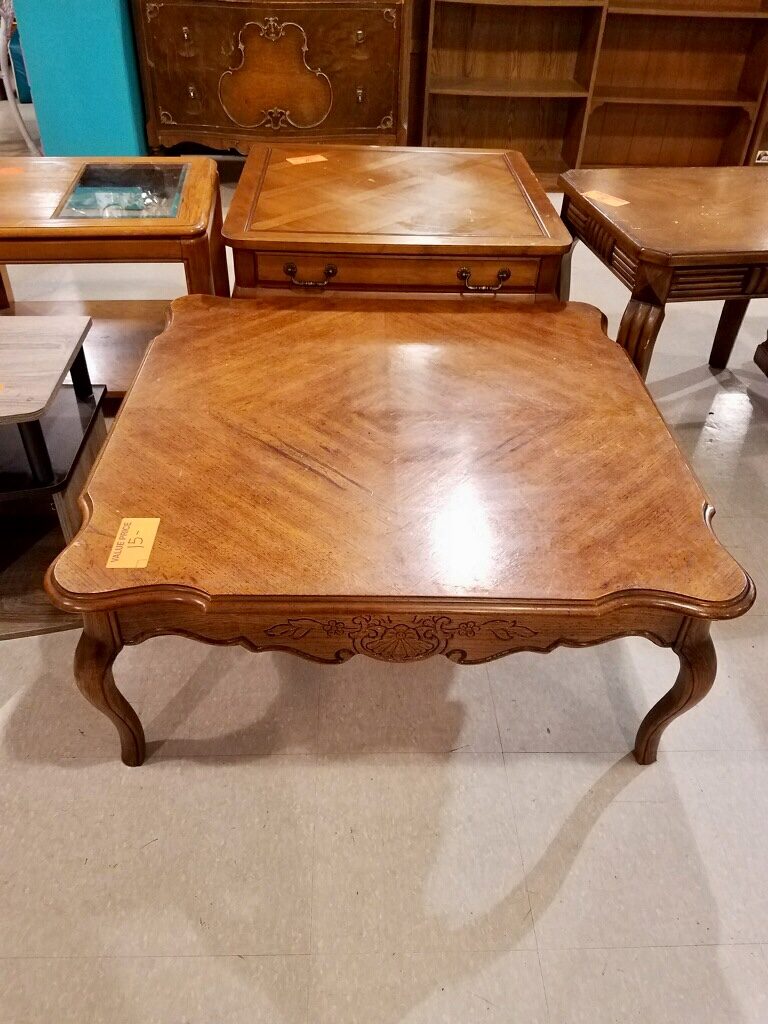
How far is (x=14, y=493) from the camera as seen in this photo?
149cm

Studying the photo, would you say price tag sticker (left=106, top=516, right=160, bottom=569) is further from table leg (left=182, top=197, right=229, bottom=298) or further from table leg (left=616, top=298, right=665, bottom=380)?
table leg (left=616, top=298, right=665, bottom=380)

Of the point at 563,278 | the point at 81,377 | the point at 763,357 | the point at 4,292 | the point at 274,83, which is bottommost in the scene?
the point at 763,357

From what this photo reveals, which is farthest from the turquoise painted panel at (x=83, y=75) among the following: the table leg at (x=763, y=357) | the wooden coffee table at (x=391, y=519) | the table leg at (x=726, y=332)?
the table leg at (x=763, y=357)

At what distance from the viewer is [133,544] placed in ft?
3.46

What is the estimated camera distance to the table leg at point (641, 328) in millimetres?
1710

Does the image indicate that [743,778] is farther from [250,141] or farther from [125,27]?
[125,27]

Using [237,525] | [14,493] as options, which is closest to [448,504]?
[237,525]

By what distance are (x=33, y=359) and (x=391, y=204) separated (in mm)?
972

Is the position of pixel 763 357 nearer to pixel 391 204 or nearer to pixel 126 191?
pixel 391 204

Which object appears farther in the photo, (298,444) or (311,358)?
(311,358)

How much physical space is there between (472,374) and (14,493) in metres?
0.95

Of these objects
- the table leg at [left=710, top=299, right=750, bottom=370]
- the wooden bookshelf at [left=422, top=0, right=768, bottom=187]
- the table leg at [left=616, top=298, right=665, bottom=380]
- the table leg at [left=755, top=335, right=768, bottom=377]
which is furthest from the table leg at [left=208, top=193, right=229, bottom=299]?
the wooden bookshelf at [left=422, top=0, right=768, bottom=187]

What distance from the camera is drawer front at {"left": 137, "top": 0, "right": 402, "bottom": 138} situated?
326 centimetres

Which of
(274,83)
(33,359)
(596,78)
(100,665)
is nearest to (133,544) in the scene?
(100,665)
